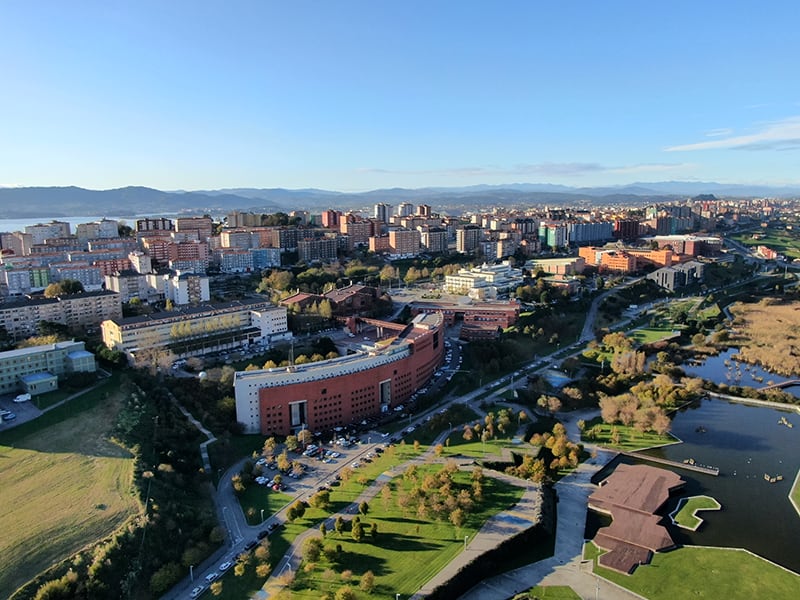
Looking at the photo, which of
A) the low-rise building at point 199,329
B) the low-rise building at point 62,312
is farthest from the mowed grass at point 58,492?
the low-rise building at point 62,312

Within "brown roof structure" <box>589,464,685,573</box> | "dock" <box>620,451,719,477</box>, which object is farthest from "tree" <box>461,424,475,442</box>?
"dock" <box>620,451,719,477</box>

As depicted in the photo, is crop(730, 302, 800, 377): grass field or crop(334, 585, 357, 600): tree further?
crop(730, 302, 800, 377): grass field

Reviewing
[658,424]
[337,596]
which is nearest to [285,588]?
[337,596]

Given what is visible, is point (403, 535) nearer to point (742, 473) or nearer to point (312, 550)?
point (312, 550)

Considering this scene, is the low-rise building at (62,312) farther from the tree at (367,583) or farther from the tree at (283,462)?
the tree at (367,583)

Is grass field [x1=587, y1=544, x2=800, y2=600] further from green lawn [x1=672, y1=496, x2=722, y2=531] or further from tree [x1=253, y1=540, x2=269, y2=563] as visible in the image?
tree [x1=253, y1=540, x2=269, y2=563]

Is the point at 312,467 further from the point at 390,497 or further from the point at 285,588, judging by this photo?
the point at 285,588

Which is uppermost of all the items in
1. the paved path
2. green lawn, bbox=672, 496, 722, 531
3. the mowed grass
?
the mowed grass
